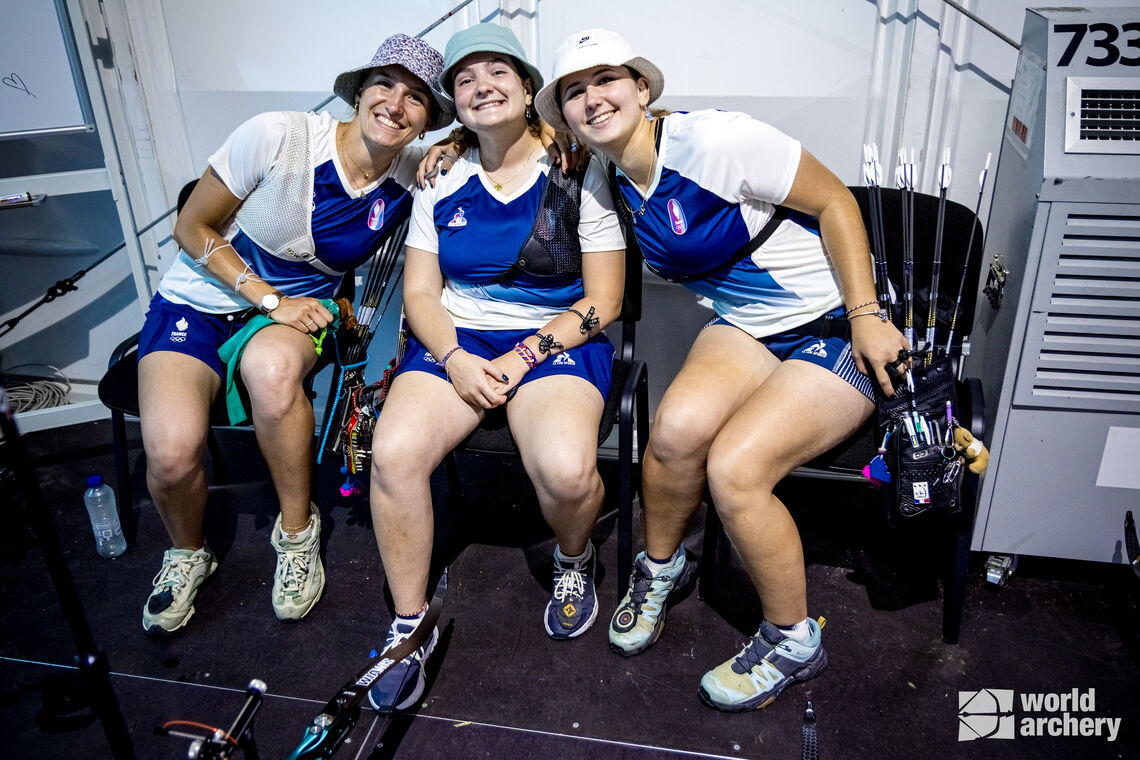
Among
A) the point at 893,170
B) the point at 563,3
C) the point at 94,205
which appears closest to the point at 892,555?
the point at 893,170

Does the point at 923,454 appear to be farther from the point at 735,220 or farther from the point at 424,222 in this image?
the point at 424,222

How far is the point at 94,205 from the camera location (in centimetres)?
312

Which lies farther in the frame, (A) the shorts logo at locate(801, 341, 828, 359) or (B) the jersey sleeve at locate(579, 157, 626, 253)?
(B) the jersey sleeve at locate(579, 157, 626, 253)

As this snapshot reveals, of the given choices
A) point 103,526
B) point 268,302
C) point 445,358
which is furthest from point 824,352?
point 103,526

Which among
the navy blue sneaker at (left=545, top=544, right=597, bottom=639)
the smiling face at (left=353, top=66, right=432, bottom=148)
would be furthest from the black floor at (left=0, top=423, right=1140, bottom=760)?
the smiling face at (left=353, top=66, right=432, bottom=148)

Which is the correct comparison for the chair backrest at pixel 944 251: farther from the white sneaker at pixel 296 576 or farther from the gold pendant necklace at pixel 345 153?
the white sneaker at pixel 296 576

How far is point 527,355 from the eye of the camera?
6.53 ft

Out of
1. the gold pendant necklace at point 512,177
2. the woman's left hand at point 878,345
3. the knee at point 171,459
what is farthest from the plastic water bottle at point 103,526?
the woman's left hand at point 878,345

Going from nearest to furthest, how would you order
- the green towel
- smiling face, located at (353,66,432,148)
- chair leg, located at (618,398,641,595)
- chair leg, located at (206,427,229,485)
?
chair leg, located at (618,398,641,595), smiling face, located at (353,66,432,148), the green towel, chair leg, located at (206,427,229,485)

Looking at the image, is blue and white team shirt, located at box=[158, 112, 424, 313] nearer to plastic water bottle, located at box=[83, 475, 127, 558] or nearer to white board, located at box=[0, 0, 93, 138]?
plastic water bottle, located at box=[83, 475, 127, 558]

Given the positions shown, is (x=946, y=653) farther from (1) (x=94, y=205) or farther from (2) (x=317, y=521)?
(1) (x=94, y=205)

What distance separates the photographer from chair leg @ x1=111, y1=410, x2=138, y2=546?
2316mm

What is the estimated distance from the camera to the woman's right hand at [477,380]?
1.93m

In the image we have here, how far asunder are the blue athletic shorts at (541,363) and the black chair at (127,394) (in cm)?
26
